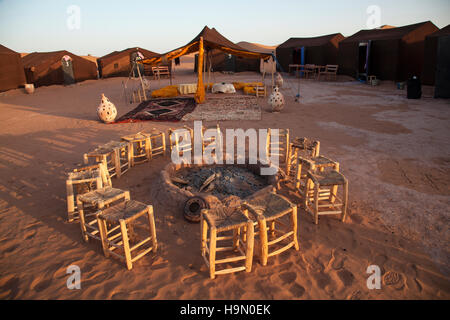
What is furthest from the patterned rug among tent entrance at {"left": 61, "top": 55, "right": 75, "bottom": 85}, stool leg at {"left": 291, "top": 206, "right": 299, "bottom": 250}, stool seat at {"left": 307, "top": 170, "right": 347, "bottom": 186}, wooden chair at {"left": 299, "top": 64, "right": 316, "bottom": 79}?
wooden chair at {"left": 299, "top": 64, "right": 316, "bottom": 79}

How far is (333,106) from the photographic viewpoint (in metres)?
10.6

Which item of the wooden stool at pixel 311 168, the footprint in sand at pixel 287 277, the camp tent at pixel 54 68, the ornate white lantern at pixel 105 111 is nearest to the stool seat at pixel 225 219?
the footprint in sand at pixel 287 277

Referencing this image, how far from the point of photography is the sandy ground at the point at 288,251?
2648 mm

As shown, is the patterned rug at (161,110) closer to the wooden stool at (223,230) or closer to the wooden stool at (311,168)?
the wooden stool at (311,168)

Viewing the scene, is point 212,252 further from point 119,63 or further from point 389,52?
point 119,63

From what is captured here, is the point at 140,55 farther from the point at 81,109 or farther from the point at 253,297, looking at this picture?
the point at 253,297

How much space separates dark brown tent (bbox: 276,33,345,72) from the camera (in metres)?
19.5

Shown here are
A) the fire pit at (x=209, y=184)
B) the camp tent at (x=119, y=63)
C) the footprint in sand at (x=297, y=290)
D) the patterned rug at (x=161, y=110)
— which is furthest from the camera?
the camp tent at (x=119, y=63)

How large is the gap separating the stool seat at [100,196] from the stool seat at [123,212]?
22 cm

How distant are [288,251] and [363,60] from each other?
55.3 feet

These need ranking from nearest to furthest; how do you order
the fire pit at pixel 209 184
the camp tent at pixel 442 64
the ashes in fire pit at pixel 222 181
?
the fire pit at pixel 209 184 → the ashes in fire pit at pixel 222 181 → the camp tent at pixel 442 64

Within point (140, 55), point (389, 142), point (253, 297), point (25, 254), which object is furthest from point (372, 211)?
point (140, 55)

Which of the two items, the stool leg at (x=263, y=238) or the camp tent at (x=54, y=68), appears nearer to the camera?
the stool leg at (x=263, y=238)
